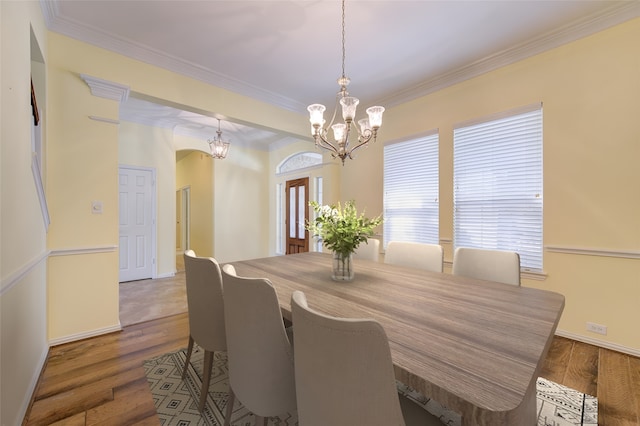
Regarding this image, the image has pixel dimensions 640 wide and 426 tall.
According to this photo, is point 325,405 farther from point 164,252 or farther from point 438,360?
point 164,252

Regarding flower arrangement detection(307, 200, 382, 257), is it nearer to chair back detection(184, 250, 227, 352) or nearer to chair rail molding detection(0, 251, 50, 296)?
chair back detection(184, 250, 227, 352)

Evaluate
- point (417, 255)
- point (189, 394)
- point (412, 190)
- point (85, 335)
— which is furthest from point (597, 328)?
point (85, 335)

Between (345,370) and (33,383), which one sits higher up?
(345,370)

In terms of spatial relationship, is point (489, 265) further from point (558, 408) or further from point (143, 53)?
point (143, 53)

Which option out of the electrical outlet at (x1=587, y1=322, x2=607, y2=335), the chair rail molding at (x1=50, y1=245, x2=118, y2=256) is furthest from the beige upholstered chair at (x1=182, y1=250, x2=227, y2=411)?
the electrical outlet at (x1=587, y1=322, x2=607, y2=335)

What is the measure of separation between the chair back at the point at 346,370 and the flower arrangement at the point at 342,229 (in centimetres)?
85

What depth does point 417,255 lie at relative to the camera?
220 cm

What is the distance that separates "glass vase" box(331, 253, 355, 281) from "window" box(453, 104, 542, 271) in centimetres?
207

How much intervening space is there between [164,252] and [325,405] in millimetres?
4876

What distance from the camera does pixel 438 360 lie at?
2.42 feet

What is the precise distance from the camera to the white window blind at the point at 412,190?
335cm

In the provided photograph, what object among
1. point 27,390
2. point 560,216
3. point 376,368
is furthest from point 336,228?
point 560,216

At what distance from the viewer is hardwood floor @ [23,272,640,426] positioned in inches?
58.9

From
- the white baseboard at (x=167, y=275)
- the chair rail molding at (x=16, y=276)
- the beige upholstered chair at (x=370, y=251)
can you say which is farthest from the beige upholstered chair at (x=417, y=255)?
the white baseboard at (x=167, y=275)
